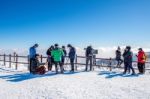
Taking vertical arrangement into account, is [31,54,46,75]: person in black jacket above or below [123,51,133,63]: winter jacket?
below

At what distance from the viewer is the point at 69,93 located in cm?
1347

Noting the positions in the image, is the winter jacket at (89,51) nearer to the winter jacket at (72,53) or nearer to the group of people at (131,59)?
the winter jacket at (72,53)

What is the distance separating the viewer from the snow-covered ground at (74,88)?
1319 centimetres

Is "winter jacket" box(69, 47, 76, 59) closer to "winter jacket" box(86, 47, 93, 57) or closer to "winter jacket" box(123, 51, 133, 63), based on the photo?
"winter jacket" box(86, 47, 93, 57)

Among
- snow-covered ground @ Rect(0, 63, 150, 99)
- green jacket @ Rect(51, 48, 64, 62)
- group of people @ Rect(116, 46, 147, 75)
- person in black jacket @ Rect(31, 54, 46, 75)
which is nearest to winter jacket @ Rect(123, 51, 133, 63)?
group of people @ Rect(116, 46, 147, 75)

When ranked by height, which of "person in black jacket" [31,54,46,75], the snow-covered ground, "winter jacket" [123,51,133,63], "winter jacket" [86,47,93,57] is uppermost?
"winter jacket" [86,47,93,57]

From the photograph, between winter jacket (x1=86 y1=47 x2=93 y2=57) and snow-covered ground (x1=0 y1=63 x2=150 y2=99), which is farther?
winter jacket (x1=86 y1=47 x2=93 y2=57)

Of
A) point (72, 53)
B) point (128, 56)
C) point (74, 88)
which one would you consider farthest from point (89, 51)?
point (74, 88)

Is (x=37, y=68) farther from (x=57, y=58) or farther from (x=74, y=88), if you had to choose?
(x=74, y=88)

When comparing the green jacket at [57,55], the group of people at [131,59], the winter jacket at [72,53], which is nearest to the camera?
the green jacket at [57,55]

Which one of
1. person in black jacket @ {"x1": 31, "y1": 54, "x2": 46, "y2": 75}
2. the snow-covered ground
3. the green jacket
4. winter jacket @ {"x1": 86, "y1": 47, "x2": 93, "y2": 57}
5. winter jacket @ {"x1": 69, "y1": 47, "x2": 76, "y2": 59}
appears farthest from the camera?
winter jacket @ {"x1": 86, "y1": 47, "x2": 93, "y2": 57}

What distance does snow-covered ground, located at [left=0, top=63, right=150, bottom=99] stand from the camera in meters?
13.2

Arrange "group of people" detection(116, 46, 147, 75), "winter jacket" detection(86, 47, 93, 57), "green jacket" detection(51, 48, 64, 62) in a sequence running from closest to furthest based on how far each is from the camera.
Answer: "green jacket" detection(51, 48, 64, 62) < "group of people" detection(116, 46, 147, 75) < "winter jacket" detection(86, 47, 93, 57)

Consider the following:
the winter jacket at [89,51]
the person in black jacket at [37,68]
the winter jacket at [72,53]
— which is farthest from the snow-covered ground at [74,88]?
the winter jacket at [89,51]
